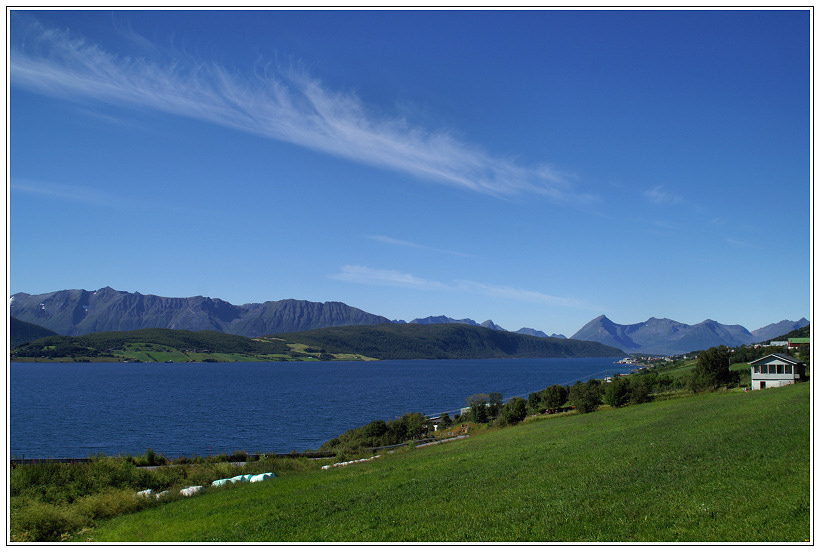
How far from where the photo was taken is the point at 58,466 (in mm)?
25500

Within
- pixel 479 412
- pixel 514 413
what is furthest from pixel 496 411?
pixel 514 413

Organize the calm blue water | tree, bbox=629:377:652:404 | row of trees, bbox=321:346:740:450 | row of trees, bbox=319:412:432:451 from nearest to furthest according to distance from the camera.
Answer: row of trees, bbox=319:412:432:451 < row of trees, bbox=321:346:740:450 < tree, bbox=629:377:652:404 < the calm blue water

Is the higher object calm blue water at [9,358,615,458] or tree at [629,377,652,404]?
tree at [629,377,652,404]

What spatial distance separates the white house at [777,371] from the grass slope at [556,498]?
36.2 m

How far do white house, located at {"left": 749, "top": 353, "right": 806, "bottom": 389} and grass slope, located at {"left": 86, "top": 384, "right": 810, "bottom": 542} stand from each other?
119 feet

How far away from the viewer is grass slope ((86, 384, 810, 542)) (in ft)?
41.9

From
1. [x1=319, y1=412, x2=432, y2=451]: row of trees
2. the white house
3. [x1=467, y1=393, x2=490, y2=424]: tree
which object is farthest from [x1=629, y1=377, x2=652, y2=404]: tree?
[x1=319, y1=412, x2=432, y2=451]: row of trees

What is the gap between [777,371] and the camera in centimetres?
5791

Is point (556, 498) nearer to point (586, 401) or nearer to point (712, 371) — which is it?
point (586, 401)

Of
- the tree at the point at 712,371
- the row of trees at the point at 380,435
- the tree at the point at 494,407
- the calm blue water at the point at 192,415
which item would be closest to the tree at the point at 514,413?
the tree at the point at 494,407

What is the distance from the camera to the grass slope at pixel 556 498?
41.9ft

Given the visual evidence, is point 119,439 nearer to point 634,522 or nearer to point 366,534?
point 366,534

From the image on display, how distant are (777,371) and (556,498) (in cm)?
5638

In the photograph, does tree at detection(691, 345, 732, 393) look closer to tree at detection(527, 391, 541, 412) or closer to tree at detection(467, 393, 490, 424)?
tree at detection(527, 391, 541, 412)
